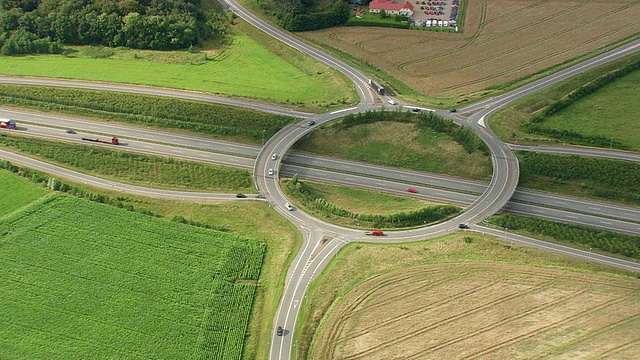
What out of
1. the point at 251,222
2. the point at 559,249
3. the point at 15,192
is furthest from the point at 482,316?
the point at 15,192

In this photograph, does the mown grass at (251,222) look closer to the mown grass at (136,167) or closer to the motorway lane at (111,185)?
the motorway lane at (111,185)

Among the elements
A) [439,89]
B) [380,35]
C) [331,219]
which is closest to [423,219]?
[331,219]

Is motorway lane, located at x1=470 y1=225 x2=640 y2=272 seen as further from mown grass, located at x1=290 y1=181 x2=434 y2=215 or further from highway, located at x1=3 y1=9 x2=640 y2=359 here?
mown grass, located at x1=290 y1=181 x2=434 y2=215

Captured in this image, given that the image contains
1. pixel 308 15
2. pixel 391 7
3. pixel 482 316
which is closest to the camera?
pixel 482 316

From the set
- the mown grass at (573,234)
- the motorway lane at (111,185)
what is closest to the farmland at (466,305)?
the mown grass at (573,234)

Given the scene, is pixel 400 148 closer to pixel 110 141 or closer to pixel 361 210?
pixel 361 210

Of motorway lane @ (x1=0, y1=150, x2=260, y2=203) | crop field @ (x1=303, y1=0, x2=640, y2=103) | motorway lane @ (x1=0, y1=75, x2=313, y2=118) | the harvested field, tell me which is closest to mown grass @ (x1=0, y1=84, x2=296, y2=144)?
motorway lane @ (x1=0, y1=75, x2=313, y2=118)
